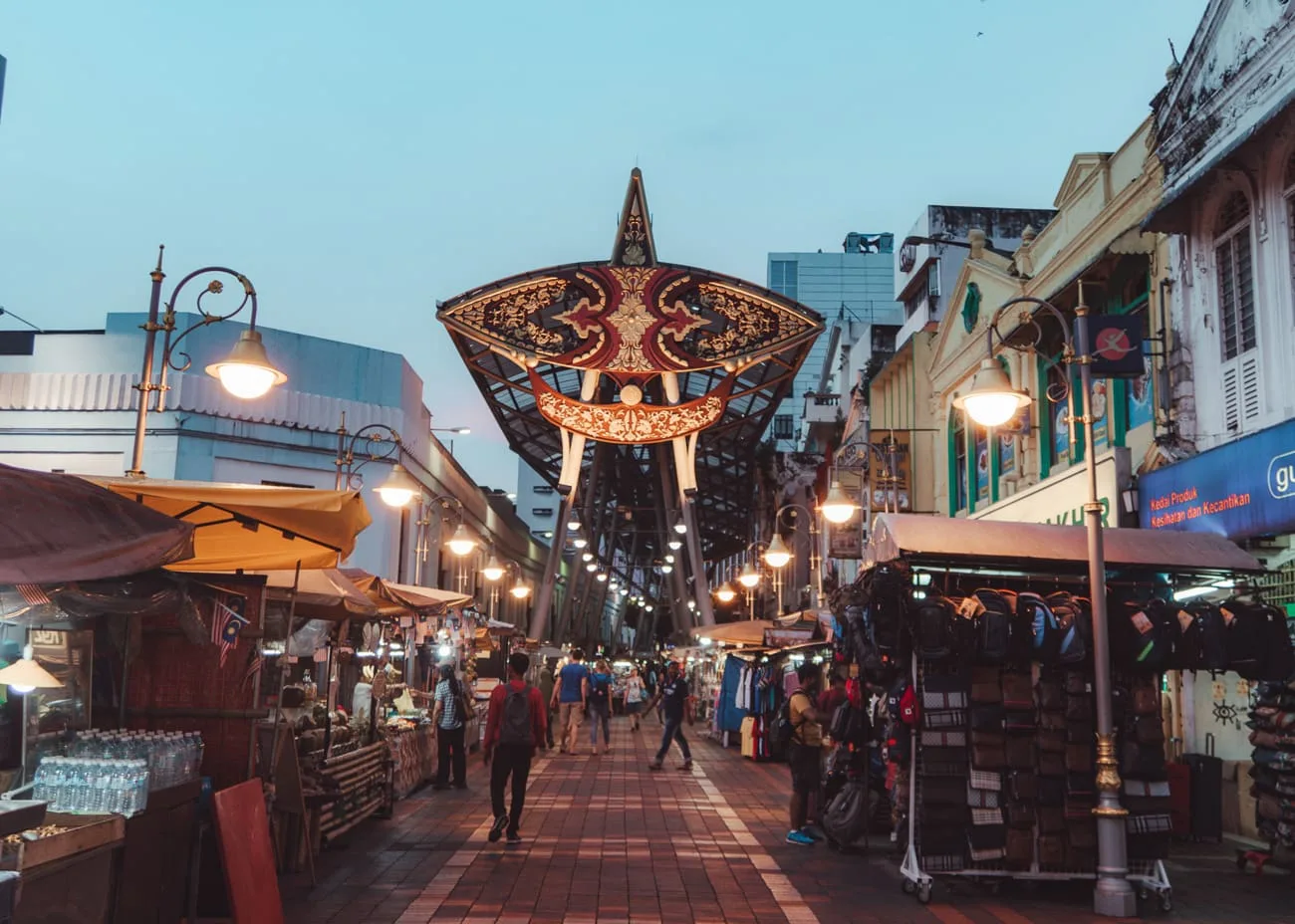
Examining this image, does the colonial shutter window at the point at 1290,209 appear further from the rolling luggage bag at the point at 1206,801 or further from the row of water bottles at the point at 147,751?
the row of water bottles at the point at 147,751

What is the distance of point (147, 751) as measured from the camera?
635cm

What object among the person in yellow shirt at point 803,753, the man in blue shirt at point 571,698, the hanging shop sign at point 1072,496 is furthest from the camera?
the man in blue shirt at point 571,698

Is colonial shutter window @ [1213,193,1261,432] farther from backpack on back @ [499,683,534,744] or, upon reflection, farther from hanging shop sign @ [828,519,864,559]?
hanging shop sign @ [828,519,864,559]

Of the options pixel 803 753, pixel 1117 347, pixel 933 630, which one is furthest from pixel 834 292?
pixel 933 630

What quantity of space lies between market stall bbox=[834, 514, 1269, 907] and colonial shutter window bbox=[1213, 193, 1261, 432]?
3.18 metres

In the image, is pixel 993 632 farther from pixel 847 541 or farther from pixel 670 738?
pixel 847 541

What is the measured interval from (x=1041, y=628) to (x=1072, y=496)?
6.43 metres

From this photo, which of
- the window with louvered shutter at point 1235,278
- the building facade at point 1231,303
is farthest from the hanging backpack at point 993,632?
the window with louvered shutter at point 1235,278

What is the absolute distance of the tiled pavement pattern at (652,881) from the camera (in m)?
7.78

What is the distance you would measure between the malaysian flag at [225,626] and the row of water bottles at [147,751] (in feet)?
2.96

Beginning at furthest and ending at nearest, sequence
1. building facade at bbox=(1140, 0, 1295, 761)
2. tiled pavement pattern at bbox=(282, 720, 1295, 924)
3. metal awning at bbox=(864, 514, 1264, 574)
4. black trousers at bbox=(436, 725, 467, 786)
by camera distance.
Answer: black trousers at bbox=(436, 725, 467, 786) → building facade at bbox=(1140, 0, 1295, 761) → metal awning at bbox=(864, 514, 1264, 574) → tiled pavement pattern at bbox=(282, 720, 1295, 924)

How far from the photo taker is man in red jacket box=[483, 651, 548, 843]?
10.5 m

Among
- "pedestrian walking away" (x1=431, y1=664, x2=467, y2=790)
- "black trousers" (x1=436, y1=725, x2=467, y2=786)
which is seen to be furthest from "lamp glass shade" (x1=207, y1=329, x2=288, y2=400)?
"black trousers" (x1=436, y1=725, x2=467, y2=786)

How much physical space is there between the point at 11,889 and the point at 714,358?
678 inches
